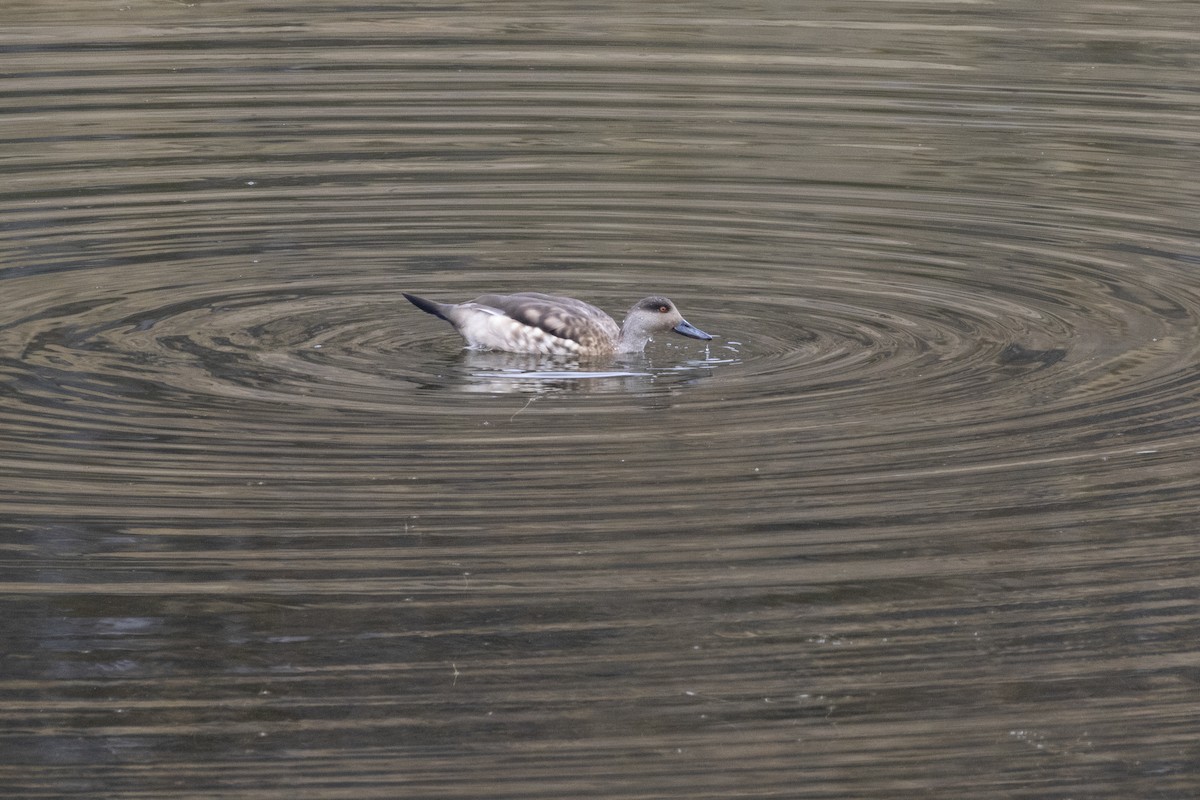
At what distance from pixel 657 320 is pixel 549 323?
0.51 metres

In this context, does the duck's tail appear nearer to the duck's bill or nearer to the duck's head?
the duck's head

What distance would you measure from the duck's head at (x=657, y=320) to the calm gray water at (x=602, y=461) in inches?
7.2

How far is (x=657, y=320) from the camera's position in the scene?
961 cm

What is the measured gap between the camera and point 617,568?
6820 mm

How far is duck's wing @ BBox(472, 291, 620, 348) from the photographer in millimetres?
9523

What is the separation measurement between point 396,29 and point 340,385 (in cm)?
1163

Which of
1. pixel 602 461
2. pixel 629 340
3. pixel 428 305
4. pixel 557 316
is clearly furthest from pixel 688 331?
pixel 602 461

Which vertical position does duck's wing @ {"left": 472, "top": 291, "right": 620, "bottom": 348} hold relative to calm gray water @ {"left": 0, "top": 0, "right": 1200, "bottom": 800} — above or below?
above

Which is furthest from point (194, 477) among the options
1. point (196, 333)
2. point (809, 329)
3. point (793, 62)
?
point (793, 62)

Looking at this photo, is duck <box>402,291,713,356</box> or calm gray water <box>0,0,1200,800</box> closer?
calm gray water <box>0,0,1200,800</box>

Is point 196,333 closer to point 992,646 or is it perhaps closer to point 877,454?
point 877,454

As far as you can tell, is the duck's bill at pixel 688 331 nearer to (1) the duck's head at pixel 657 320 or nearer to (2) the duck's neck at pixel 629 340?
(1) the duck's head at pixel 657 320

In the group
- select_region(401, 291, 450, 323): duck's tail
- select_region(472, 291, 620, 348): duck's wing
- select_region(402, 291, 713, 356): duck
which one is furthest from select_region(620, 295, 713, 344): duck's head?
select_region(401, 291, 450, 323): duck's tail

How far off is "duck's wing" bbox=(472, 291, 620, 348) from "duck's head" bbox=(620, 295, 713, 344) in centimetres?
14
